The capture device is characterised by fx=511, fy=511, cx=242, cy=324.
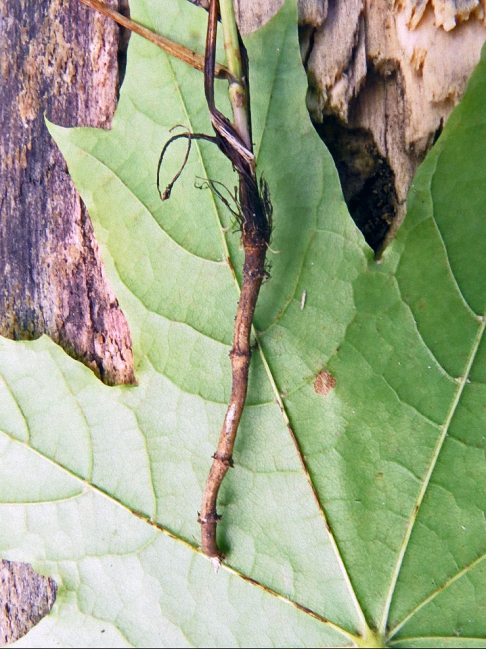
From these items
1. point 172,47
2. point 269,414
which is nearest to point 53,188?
point 172,47

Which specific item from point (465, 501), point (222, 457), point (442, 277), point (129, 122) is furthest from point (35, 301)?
point (465, 501)

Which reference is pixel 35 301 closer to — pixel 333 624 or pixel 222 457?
pixel 222 457

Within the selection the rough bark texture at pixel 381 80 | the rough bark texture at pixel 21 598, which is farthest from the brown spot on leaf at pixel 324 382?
the rough bark texture at pixel 21 598

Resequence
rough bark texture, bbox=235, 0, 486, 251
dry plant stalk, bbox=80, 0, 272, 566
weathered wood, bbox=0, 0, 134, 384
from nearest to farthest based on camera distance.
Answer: dry plant stalk, bbox=80, 0, 272, 566 < rough bark texture, bbox=235, 0, 486, 251 < weathered wood, bbox=0, 0, 134, 384

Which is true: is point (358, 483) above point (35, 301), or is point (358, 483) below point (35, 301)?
below

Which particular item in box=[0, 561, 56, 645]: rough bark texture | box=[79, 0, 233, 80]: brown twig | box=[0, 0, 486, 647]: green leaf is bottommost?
box=[0, 561, 56, 645]: rough bark texture

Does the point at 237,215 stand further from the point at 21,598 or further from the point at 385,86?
the point at 21,598

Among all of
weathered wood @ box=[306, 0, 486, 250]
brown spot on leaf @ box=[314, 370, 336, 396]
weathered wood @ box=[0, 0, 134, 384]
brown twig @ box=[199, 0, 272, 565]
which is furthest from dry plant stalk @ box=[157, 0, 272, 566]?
weathered wood @ box=[0, 0, 134, 384]

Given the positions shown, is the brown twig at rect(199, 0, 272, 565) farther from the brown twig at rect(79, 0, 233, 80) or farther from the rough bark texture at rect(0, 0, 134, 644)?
the rough bark texture at rect(0, 0, 134, 644)
